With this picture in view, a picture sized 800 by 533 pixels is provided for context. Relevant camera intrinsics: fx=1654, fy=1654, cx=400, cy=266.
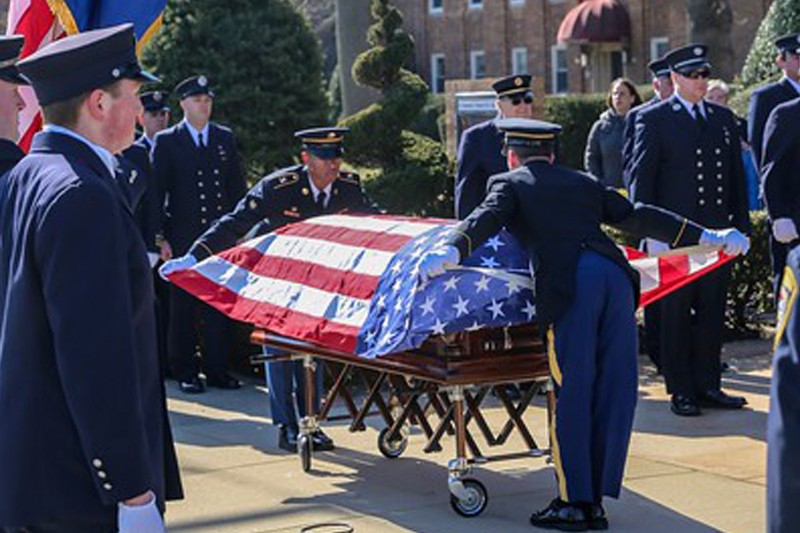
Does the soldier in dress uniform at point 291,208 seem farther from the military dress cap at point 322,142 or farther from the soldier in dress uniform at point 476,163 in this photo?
the soldier in dress uniform at point 476,163

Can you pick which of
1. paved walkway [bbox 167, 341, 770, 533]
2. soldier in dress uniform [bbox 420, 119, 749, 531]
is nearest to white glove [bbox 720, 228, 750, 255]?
soldier in dress uniform [bbox 420, 119, 749, 531]

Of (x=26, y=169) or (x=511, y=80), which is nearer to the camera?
(x=26, y=169)

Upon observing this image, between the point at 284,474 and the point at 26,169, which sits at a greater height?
the point at 26,169

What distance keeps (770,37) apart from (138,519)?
54.2 ft

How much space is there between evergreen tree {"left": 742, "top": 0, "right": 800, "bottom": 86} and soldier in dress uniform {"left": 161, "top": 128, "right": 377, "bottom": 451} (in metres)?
10.5

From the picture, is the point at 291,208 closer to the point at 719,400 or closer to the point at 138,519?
the point at 719,400

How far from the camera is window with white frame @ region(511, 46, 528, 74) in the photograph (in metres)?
47.9

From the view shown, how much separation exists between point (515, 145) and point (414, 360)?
1099 millimetres

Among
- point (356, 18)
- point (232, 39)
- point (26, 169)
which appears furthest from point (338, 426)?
point (356, 18)

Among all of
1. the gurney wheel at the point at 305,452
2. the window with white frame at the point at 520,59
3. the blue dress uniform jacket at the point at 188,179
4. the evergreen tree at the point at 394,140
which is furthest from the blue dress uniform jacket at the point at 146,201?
the window with white frame at the point at 520,59

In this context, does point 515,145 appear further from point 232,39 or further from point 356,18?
point 356,18

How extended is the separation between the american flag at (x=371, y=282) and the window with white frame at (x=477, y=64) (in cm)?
4150

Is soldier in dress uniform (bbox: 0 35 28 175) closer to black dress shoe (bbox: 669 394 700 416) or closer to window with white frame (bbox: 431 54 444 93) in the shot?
black dress shoe (bbox: 669 394 700 416)

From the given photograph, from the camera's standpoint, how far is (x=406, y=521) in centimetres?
736
